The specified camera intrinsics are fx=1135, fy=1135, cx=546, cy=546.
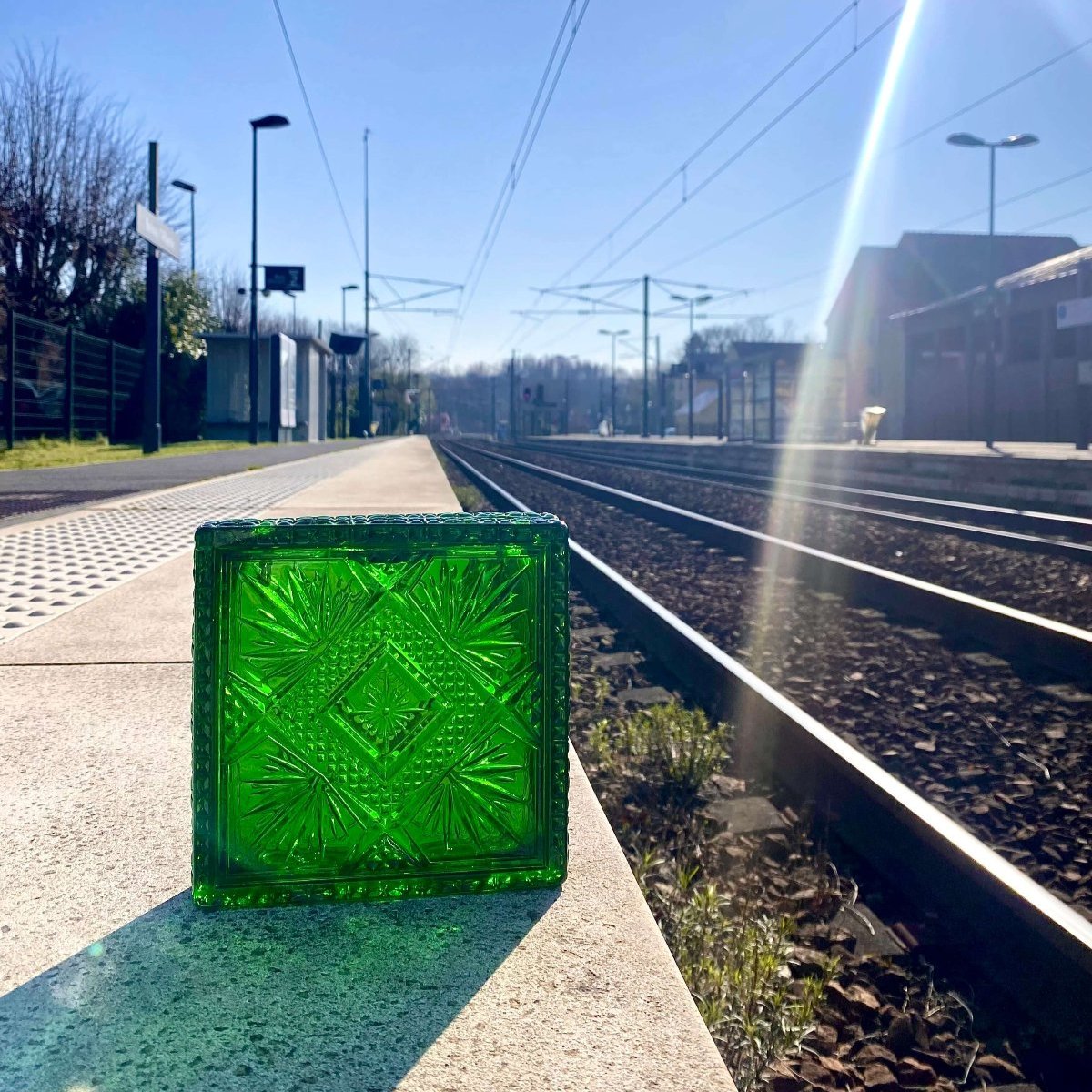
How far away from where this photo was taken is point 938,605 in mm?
6715

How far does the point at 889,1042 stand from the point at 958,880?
672mm

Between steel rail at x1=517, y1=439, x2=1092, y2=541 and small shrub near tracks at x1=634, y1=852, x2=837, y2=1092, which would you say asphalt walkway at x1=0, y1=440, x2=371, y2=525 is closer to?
small shrub near tracks at x1=634, y1=852, x2=837, y2=1092

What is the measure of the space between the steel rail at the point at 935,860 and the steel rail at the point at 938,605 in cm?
165

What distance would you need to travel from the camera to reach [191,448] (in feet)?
99.9

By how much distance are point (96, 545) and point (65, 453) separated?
50.4 feet

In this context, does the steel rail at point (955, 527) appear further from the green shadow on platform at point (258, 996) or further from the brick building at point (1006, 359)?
the brick building at point (1006, 359)

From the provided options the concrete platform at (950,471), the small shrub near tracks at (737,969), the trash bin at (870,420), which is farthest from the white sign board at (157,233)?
the trash bin at (870,420)

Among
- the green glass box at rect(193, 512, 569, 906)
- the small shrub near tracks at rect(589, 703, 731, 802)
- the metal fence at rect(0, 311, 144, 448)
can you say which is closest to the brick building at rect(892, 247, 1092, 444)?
the metal fence at rect(0, 311, 144, 448)

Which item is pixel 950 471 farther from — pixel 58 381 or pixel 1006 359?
pixel 1006 359

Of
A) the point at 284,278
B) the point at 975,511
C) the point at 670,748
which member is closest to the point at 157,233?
the point at 975,511

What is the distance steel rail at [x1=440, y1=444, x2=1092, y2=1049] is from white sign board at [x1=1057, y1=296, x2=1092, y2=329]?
26.0 meters

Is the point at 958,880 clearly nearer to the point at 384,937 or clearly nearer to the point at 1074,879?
the point at 1074,879

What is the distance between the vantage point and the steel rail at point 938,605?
17.9 feet

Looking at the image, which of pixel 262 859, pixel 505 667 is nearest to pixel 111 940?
pixel 262 859
